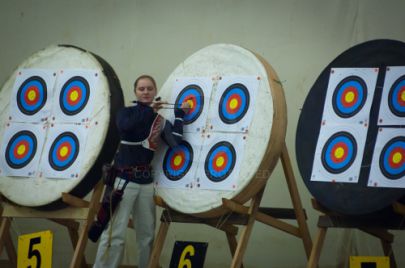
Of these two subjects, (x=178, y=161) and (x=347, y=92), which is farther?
(x=178, y=161)

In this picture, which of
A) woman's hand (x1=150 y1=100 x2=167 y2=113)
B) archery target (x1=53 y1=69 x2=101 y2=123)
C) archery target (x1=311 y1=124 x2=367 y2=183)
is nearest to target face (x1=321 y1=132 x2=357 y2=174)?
archery target (x1=311 y1=124 x2=367 y2=183)

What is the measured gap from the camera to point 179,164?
3984 millimetres

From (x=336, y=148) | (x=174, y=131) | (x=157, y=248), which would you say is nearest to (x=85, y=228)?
(x=157, y=248)

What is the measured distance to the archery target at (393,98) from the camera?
144 inches

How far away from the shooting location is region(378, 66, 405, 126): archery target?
365 cm

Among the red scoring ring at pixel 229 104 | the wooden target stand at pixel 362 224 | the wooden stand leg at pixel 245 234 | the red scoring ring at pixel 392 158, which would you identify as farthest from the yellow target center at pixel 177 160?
the red scoring ring at pixel 392 158

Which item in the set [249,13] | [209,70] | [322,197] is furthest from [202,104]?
[249,13]

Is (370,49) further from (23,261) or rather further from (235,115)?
(23,261)

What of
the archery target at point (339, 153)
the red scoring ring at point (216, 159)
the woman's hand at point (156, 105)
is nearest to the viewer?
the archery target at point (339, 153)

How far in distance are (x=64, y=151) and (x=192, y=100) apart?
0.72 meters

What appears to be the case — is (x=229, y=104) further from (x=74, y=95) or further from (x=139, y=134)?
(x=74, y=95)

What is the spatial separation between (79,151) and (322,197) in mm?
1248

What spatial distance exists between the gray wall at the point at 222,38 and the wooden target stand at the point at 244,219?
63 centimetres

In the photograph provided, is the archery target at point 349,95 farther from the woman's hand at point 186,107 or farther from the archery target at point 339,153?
the woman's hand at point 186,107
